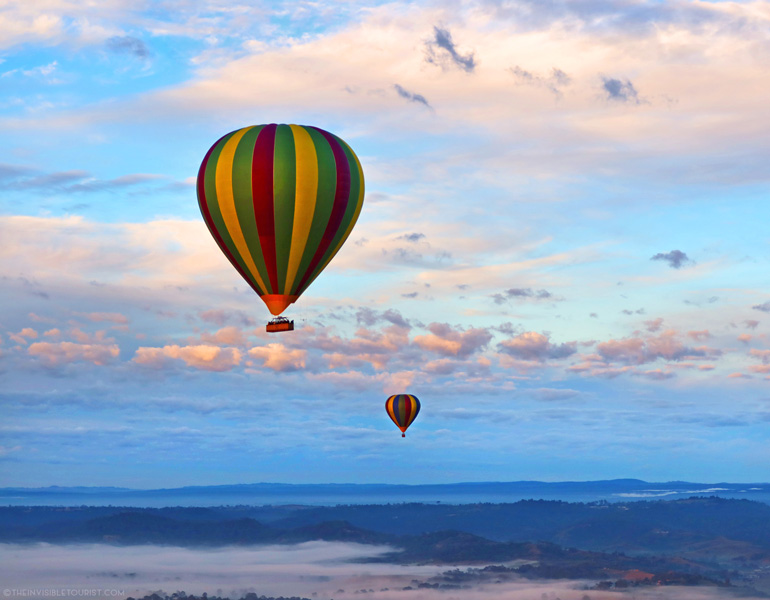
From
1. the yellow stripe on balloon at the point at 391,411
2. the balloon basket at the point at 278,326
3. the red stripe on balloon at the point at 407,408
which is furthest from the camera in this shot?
the yellow stripe on balloon at the point at 391,411

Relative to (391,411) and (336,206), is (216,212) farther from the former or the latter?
(391,411)

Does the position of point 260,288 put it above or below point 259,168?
below

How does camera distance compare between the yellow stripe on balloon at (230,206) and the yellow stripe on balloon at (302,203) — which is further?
the yellow stripe on balloon at (230,206)

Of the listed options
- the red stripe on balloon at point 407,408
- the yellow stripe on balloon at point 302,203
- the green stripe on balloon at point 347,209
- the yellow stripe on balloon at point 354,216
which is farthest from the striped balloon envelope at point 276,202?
the red stripe on balloon at point 407,408

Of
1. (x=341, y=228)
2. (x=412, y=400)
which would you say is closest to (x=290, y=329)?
(x=341, y=228)

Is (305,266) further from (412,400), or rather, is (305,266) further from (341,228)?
(412,400)

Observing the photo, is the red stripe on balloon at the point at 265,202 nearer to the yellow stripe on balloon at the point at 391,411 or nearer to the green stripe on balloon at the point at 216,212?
the green stripe on balloon at the point at 216,212

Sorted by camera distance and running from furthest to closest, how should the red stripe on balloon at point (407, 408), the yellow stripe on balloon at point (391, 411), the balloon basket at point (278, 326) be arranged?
1. the yellow stripe on balloon at point (391, 411)
2. the red stripe on balloon at point (407, 408)
3. the balloon basket at point (278, 326)

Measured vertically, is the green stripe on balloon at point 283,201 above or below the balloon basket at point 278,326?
above
